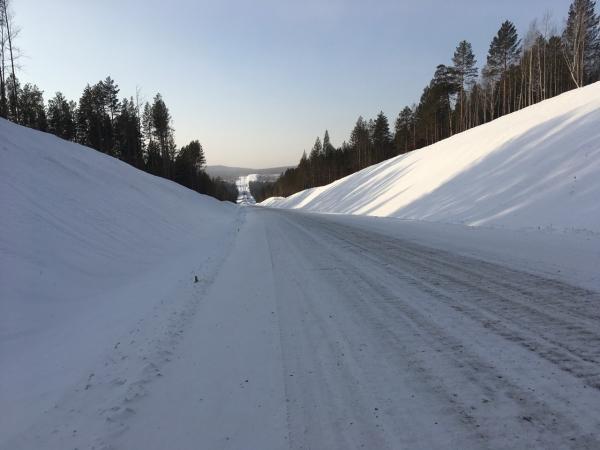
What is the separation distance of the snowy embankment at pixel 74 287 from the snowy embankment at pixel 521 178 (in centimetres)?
1002

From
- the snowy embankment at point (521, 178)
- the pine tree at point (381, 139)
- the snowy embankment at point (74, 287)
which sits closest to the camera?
the snowy embankment at point (74, 287)

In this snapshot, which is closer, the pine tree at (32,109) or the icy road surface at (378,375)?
the icy road surface at (378,375)

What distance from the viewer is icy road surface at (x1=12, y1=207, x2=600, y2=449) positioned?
7.84 ft

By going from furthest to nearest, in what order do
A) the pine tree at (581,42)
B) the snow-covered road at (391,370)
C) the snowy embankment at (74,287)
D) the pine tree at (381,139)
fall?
1. the pine tree at (381,139)
2. the pine tree at (581,42)
3. the snowy embankment at (74,287)
4. the snow-covered road at (391,370)

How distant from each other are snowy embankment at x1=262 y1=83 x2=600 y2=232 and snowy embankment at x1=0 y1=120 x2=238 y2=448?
→ 10.0 meters

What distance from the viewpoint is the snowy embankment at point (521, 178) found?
449 inches

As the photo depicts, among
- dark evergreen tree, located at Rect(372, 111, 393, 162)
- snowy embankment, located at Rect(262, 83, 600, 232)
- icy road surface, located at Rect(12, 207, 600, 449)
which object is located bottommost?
icy road surface, located at Rect(12, 207, 600, 449)

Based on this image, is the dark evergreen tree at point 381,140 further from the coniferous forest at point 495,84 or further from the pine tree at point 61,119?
the pine tree at point 61,119

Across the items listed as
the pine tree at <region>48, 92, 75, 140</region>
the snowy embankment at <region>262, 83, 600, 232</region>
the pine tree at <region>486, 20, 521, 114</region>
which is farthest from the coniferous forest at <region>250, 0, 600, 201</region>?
the pine tree at <region>48, 92, 75, 140</region>

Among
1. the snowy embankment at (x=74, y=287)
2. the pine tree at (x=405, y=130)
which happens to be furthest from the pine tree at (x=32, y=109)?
the pine tree at (x=405, y=130)

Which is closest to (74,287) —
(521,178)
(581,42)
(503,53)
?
(521,178)

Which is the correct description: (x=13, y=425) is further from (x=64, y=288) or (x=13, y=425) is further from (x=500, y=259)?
(x=500, y=259)

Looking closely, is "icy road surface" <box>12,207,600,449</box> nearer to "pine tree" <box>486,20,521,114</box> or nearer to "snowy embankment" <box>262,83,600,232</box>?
"snowy embankment" <box>262,83,600,232</box>

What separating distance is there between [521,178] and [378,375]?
14.7 metres
